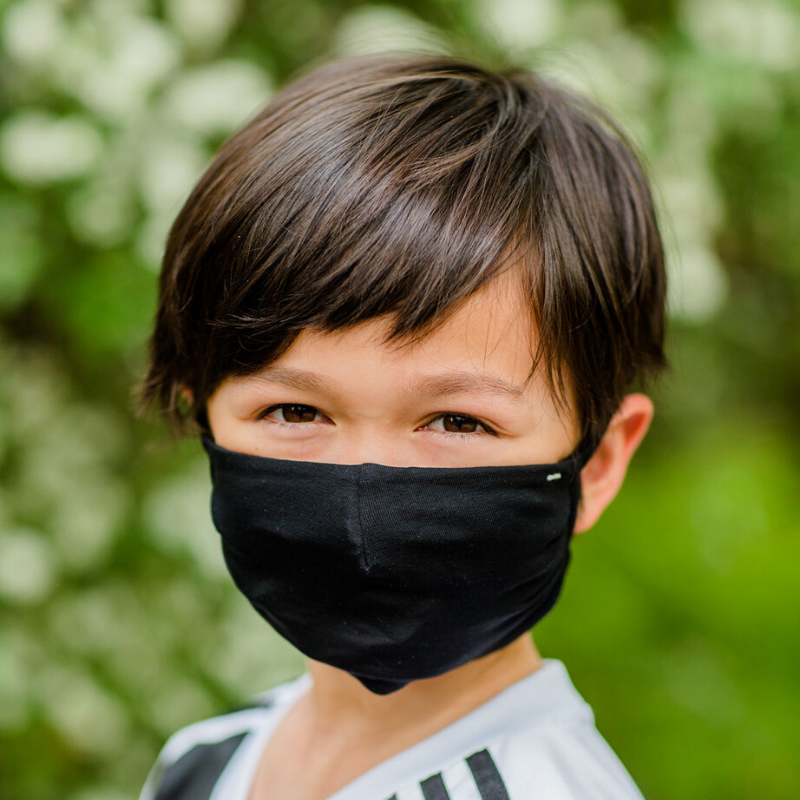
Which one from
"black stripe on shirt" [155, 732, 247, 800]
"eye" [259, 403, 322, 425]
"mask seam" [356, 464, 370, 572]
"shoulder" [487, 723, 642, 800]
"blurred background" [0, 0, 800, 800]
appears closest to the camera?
"shoulder" [487, 723, 642, 800]

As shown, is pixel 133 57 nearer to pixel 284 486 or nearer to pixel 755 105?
pixel 284 486

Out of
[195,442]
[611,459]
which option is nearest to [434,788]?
[611,459]

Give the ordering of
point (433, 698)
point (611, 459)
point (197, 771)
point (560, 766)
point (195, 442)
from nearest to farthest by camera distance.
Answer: point (560, 766) < point (433, 698) < point (611, 459) < point (197, 771) < point (195, 442)

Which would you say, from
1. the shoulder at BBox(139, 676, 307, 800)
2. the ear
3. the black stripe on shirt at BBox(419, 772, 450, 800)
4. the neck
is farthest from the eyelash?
the shoulder at BBox(139, 676, 307, 800)

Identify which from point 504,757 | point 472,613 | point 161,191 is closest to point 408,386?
point 472,613

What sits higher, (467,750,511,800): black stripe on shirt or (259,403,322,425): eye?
(259,403,322,425): eye

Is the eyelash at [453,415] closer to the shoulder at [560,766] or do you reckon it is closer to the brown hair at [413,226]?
the brown hair at [413,226]

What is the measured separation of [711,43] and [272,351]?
2170 mm

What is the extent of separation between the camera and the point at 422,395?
128 centimetres

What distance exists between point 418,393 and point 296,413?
0.25 meters

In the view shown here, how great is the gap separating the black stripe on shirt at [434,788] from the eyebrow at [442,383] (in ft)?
1.91

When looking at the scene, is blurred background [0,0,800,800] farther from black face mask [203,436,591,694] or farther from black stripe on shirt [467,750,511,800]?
black stripe on shirt [467,750,511,800]

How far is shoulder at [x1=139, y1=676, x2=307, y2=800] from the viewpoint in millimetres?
1801

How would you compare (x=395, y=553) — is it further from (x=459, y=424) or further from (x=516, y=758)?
(x=516, y=758)
